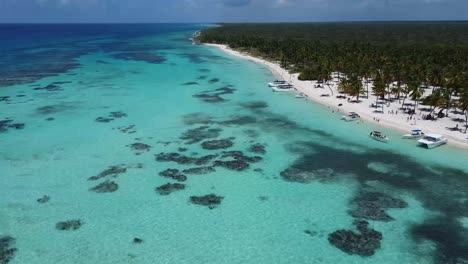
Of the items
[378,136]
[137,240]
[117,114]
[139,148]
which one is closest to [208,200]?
[137,240]

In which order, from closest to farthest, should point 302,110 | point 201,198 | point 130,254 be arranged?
point 130,254 → point 201,198 → point 302,110

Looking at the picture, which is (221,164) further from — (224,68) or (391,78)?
(224,68)

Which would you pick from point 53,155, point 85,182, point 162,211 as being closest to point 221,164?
point 162,211

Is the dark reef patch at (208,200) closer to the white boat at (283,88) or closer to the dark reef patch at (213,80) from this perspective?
the white boat at (283,88)

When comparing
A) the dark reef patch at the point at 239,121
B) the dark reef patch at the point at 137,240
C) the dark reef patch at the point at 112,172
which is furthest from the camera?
the dark reef patch at the point at 239,121

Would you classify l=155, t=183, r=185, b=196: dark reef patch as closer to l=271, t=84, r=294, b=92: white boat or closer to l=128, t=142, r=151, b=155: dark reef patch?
l=128, t=142, r=151, b=155: dark reef patch

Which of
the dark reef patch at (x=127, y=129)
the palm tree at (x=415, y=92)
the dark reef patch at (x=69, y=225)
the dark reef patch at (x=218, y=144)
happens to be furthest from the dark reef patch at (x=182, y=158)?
the palm tree at (x=415, y=92)

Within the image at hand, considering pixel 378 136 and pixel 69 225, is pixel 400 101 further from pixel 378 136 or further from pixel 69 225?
pixel 69 225
